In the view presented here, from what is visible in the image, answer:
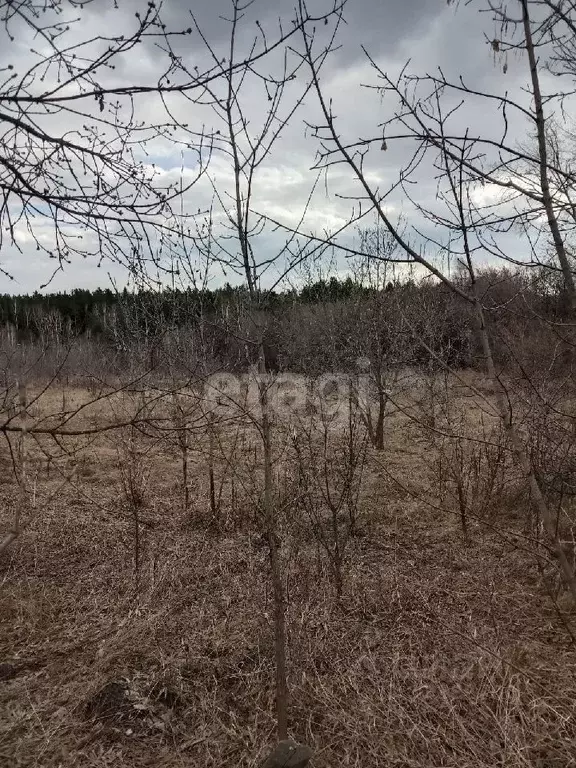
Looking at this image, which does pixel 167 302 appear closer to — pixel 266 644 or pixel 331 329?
pixel 331 329

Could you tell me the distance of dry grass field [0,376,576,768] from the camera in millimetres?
3000

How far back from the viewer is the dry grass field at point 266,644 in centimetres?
300

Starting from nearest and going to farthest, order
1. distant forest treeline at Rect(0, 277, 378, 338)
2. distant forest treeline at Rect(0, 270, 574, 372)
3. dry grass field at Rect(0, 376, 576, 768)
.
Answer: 1. dry grass field at Rect(0, 376, 576, 768)
2. distant forest treeline at Rect(0, 277, 378, 338)
3. distant forest treeline at Rect(0, 270, 574, 372)

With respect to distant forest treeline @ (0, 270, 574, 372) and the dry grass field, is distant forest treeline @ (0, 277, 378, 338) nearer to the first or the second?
distant forest treeline @ (0, 270, 574, 372)

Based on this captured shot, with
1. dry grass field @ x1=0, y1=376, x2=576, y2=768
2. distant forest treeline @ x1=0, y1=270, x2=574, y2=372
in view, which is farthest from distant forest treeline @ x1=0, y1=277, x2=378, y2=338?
dry grass field @ x1=0, y1=376, x2=576, y2=768

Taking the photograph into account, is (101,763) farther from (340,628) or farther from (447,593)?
(447,593)

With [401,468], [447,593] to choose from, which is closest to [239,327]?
[447,593]
